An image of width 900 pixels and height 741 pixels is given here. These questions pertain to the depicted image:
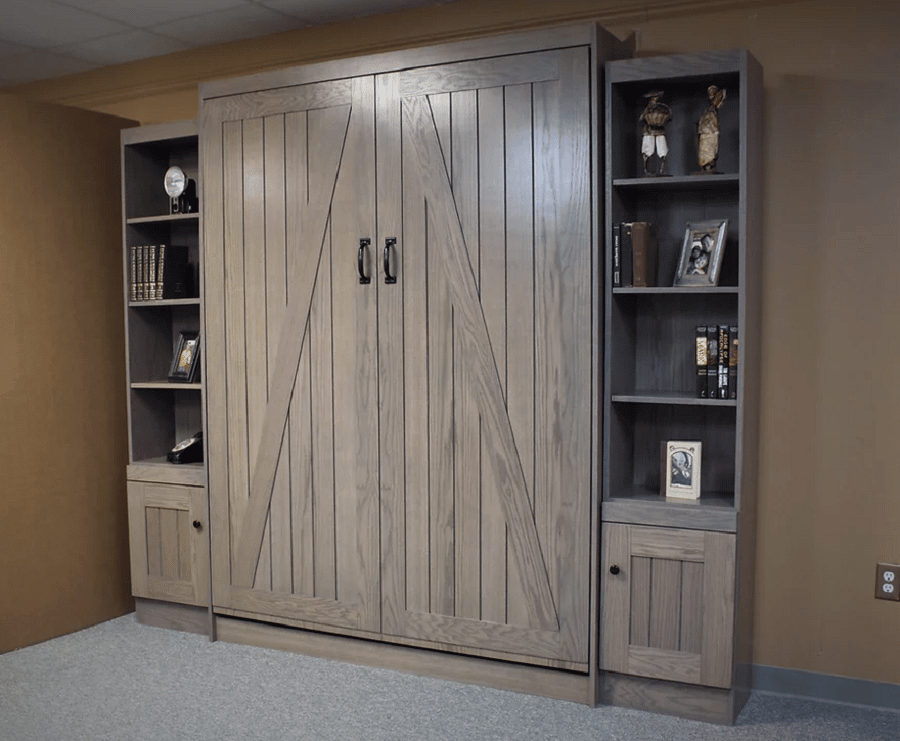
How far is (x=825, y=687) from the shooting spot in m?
3.04

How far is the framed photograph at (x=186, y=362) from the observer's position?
383cm

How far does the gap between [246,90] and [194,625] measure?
7.29 ft

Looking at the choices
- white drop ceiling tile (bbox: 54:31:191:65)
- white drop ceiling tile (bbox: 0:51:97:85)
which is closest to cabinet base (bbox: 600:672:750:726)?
white drop ceiling tile (bbox: 54:31:191:65)

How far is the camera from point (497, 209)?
3059 millimetres

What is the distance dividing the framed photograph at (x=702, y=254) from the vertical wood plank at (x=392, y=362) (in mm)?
952

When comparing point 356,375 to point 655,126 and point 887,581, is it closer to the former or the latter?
point 655,126

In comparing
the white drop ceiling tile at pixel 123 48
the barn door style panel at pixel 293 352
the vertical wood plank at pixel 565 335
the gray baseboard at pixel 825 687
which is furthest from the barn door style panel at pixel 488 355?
the white drop ceiling tile at pixel 123 48

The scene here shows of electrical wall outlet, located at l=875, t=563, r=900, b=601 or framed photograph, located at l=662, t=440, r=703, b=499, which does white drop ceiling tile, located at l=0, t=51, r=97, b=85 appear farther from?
electrical wall outlet, located at l=875, t=563, r=900, b=601

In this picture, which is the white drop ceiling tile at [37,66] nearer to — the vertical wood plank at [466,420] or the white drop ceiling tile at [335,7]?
the white drop ceiling tile at [335,7]

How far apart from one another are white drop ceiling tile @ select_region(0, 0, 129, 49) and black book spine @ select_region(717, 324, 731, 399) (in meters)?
2.88

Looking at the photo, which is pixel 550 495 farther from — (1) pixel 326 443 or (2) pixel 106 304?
(2) pixel 106 304

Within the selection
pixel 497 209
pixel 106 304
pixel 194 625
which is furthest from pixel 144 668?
pixel 497 209

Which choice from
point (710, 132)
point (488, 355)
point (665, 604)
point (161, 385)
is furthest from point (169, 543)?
point (710, 132)

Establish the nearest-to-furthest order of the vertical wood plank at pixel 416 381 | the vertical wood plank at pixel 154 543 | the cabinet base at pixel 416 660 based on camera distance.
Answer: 1. the cabinet base at pixel 416 660
2. the vertical wood plank at pixel 416 381
3. the vertical wood plank at pixel 154 543
